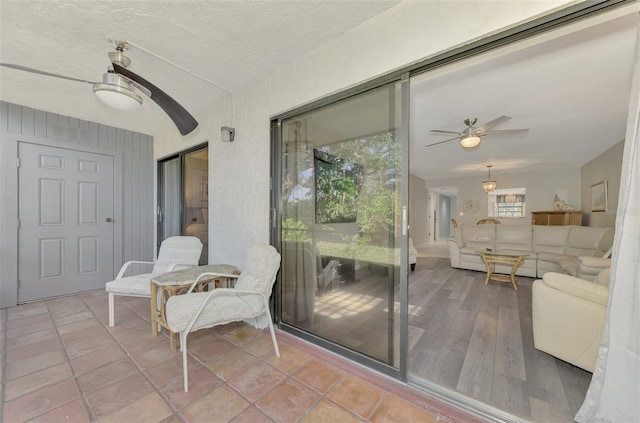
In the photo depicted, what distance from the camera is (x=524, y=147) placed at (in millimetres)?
4617

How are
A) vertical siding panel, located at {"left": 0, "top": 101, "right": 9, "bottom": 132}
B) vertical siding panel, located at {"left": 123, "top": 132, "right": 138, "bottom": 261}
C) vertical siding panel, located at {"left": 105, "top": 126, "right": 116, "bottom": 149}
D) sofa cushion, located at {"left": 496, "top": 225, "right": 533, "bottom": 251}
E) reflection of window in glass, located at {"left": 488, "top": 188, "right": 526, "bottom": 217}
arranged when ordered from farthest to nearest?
1. reflection of window in glass, located at {"left": 488, "top": 188, "right": 526, "bottom": 217}
2. sofa cushion, located at {"left": 496, "top": 225, "right": 533, "bottom": 251}
3. vertical siding panel, located at {"left": 123, "top": 132, "right": 138, "bottom": 261}
4. vertical siding panel, located at {"left": 105, "top": 126, "right": 116, "bottom": 149}
5. vertical siding panel, located at {"left": 0, "top": 101, "right": 9, "bottom": 132}

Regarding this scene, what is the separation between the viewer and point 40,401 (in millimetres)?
1493

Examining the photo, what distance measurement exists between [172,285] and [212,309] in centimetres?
61

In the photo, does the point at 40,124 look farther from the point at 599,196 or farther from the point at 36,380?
the point at 599,196

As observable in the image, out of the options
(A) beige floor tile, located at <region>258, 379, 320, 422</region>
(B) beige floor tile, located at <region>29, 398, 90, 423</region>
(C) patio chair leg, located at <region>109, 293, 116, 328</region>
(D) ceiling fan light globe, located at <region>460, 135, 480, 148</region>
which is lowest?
(B) beige floor tile, located at <region>29, 398, 90, 423</region>

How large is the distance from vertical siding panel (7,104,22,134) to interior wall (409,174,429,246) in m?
8.06

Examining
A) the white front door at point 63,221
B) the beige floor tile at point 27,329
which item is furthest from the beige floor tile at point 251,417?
the white front door at point 63,221

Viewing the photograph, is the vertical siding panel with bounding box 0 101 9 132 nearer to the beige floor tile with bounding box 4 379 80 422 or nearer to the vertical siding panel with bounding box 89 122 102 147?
the vertical siding panel with bounding box 89 122 102 147

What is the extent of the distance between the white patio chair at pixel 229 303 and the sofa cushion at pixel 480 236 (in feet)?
16.7

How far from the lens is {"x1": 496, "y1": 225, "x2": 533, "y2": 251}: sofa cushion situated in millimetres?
5164

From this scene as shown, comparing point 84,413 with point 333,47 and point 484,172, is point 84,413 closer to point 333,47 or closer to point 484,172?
point 333,47

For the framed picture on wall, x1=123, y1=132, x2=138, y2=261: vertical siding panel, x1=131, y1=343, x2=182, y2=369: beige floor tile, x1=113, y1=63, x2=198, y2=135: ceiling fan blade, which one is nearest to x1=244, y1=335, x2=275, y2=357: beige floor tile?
x1=131, y1=343, x2=182, y2=369: beige floor tile

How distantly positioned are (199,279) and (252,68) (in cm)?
214

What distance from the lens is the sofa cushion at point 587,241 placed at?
4117 millimetres
